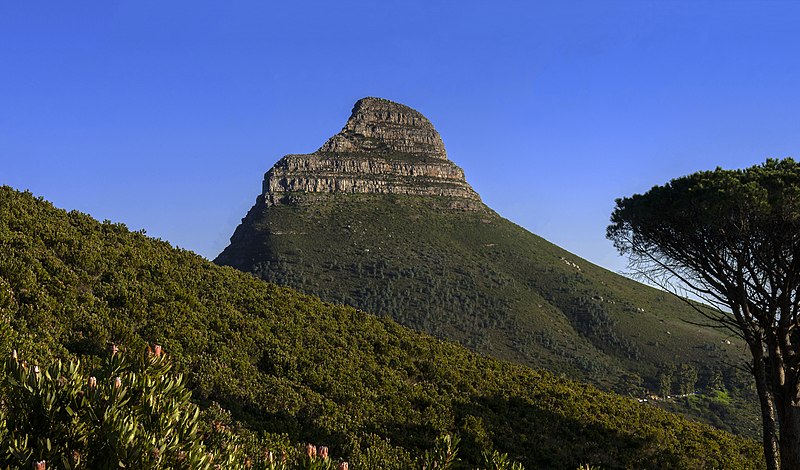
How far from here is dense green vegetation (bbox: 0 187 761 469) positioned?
45.6 ft

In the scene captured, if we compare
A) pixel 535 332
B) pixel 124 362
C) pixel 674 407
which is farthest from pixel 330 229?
pixel 124 362

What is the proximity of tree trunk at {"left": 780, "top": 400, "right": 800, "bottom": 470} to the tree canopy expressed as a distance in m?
0.02

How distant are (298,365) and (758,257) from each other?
51.5ft

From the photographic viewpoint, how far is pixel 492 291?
389 feet

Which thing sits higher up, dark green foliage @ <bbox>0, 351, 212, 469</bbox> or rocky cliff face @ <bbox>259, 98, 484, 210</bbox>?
rocky cliff face @ <bbox>259, 98, 484, 210</bbox>

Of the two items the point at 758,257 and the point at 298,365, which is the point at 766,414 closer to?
the point at 758,257

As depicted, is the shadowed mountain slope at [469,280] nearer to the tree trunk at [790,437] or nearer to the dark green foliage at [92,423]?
the tree trunk at [790,437]

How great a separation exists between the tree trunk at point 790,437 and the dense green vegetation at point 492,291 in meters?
68.8

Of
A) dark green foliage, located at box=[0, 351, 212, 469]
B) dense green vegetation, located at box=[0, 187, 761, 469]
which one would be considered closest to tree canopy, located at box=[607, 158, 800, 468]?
dense green vegetation, located at box=[0, 187, 761, 469]

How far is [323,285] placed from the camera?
115562 mm

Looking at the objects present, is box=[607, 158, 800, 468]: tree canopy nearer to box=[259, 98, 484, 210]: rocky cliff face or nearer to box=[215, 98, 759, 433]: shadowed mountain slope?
box=[215, 98, 759, 433]: shadowed mountain slope

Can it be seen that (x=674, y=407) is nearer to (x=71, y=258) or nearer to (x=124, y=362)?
(x=71, y=258)

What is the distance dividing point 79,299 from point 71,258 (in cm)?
296

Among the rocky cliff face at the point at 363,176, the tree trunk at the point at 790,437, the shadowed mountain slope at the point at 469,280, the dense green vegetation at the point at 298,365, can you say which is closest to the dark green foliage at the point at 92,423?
the dense green vegetation at the point at 298,365
